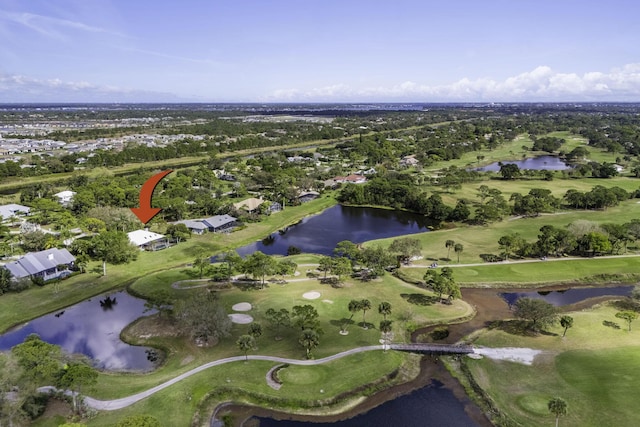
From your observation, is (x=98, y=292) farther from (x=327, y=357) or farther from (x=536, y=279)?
(x=536, y=279)

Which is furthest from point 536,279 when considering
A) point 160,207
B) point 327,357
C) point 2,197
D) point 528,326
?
point 2,197

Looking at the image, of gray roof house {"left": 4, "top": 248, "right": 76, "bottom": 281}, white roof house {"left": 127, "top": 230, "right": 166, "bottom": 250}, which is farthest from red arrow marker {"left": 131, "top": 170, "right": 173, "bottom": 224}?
gray roof house {"left": 4, "top": 248, "right": 76, "bottom": 281}

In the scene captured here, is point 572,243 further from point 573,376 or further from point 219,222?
point 219,222

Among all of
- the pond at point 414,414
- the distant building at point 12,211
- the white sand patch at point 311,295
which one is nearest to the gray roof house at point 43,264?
the distant building at point 12,211

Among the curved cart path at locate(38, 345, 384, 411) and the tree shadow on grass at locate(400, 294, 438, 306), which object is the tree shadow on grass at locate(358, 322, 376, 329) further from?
the tree shadow on grass at locate(400, 294, 438, 306)

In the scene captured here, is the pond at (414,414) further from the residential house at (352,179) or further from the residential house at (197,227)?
the residential house at (352,179)

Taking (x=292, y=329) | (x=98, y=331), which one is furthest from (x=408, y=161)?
(x=98, y=331)
